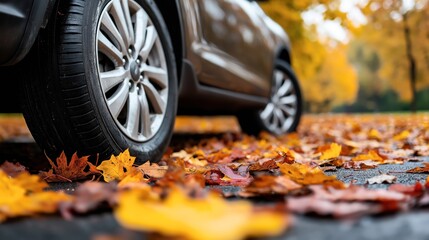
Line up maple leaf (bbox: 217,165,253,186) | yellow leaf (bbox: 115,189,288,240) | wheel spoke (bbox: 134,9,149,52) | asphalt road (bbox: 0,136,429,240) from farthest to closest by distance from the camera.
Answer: wheel spoke (bbox: 134,9,149,52) → maple leaf (bbox: 217,165,253,186) → asphalt road (bbox: 0,136,429,240) → yellow leaf (bbox: 115,189,288,240)

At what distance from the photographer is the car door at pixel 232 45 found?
3389 millimetres

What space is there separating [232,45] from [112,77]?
5.91ft

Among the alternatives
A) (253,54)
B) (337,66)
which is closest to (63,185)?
(253,54)

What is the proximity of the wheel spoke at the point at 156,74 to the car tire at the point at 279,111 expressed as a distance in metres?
2.66

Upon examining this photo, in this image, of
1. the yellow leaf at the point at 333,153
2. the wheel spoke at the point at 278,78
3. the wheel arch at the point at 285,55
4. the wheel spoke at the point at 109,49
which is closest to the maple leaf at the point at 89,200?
the wheel spoke at the point at 109,49

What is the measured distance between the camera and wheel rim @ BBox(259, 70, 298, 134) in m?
5.61

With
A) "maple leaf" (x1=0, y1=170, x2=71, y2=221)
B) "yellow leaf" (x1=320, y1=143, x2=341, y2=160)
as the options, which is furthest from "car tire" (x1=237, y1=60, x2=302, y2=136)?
"maple leaf" (x1=0, y1=170, x2=71, y2=221)

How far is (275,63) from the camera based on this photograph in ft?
18.0

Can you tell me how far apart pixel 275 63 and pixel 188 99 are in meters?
2.17

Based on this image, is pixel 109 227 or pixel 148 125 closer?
pixel 109 227

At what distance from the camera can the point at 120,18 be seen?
2.49 m

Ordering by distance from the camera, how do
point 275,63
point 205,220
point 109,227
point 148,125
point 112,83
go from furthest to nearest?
1. point 275,63
2. point 148,125
3. point 112,83
4. point 109,227
5. point 205,220

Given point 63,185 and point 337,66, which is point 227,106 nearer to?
point 63,185

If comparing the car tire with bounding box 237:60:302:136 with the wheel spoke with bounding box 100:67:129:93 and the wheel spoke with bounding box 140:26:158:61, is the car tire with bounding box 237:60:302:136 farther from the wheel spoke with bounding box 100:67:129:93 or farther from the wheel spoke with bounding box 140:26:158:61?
the wheel spoke with bounding box 100:67:129:93
